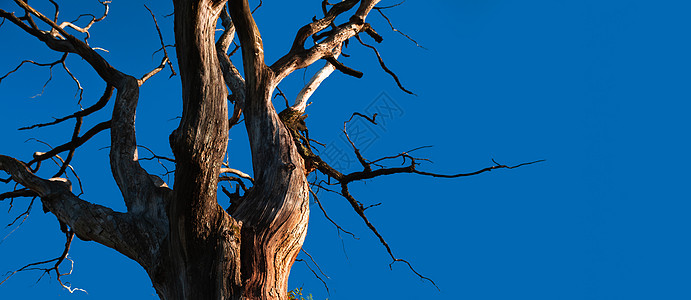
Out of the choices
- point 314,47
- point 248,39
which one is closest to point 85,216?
point 248,39

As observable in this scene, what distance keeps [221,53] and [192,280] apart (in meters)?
2.11

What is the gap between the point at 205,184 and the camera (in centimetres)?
243

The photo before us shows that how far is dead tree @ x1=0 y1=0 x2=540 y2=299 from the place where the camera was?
2.46 metres

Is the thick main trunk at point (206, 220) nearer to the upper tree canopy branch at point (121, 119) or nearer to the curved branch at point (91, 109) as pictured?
the upper tree canopy branch at point (121, 119)

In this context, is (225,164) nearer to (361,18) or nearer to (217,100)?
(361,18)

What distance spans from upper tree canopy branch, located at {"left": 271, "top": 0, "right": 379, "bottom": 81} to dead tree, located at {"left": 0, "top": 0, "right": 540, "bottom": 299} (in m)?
0.02

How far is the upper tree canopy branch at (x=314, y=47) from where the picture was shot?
12.4 feet

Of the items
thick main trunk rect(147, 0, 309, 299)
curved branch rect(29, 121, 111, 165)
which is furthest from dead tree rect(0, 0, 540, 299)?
curved branch rect(29, 121, 111, 165)

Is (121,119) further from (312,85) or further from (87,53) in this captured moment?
(312,85)

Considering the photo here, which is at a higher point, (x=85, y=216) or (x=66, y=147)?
(x=66, y=147)

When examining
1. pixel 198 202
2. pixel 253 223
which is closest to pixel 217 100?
pixel 198 202

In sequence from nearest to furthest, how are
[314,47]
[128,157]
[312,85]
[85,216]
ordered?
[85,216], [128,157], [314,47], [312,85]

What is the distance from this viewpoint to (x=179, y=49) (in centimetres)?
255

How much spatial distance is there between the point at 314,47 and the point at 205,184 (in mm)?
1919
